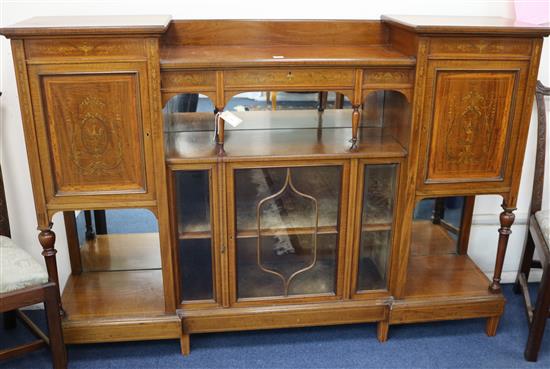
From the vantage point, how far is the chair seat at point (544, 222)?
1910 millimetres

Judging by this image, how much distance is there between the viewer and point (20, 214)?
6.73 ft

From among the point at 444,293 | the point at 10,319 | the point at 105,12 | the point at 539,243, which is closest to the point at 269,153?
the point at 105,12

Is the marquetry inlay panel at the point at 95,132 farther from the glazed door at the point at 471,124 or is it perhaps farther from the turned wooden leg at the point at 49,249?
the glazed door at the point at 471,124

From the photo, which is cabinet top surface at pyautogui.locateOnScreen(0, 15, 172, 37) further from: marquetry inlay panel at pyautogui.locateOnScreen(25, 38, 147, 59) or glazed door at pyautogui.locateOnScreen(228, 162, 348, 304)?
glazed door at pyautogui.locateOnScreen(228, 162, 348, 304)

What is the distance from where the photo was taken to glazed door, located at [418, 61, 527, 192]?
1.66m

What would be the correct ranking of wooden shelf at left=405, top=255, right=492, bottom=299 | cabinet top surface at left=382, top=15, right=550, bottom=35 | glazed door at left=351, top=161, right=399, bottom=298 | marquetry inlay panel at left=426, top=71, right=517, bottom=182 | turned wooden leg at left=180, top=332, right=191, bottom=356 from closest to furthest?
cabinet top surface at left=382, top=15, right=550, bottom=35
marquetry inlay panel at left=426, top=71, right=517, bottom=182
glazed door at left=351, top=161, right=399, bottom=298
turned wooden leg at left=180, top=332, right=191, bottom=356
wooden shelf at left=405, top=255, right=492, bottom=299

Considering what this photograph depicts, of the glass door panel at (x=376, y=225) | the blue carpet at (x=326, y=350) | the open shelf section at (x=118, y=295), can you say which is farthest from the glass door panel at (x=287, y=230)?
the open shelf section at (x=118, y=295)

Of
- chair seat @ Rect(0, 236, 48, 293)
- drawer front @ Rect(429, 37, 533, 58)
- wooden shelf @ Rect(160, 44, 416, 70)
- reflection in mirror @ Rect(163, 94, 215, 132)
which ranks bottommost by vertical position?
chair seat @ Rect(0, 236, 48, 293)

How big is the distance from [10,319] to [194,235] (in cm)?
84

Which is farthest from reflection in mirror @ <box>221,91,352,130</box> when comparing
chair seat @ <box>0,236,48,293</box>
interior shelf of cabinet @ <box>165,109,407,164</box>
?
chair seat @ <box>0,236,48,293</box>

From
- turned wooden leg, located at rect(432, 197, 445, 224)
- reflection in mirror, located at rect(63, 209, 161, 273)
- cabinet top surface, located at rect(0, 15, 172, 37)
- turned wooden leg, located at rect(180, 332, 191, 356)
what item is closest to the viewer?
cabinet top surface, located at rect(0, 15, 172, 37)

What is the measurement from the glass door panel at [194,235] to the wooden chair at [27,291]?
41cm

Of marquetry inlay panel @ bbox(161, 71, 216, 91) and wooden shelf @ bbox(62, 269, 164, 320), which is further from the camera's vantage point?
wooden shelf @ bbox(62, 269, 164, 320)

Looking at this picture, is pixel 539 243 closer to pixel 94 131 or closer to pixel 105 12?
pixel 94 131
